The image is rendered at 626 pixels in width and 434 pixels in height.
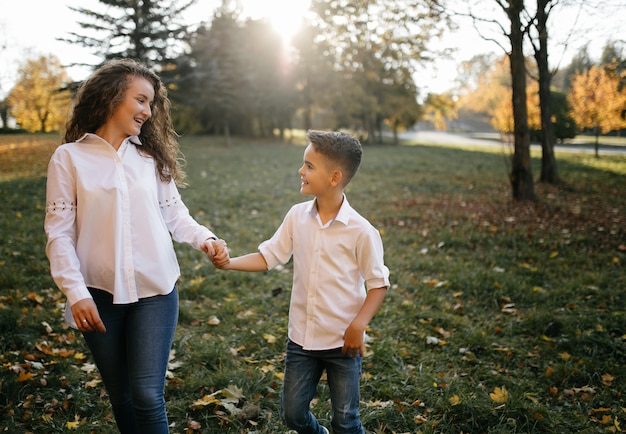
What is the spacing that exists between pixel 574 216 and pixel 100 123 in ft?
29.4

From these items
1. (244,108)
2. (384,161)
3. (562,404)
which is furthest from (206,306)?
(244,108)

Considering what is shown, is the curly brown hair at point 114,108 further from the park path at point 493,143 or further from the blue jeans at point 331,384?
the park path at point 493,143

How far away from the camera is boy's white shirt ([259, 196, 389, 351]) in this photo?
240 centimetres

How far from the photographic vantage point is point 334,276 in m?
2.42

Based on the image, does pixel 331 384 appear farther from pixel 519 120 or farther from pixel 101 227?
pixel 519 120

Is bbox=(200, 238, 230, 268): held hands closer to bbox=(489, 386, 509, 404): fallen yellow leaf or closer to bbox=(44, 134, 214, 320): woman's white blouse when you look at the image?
bbox=(44, 134, 214, 320): woman's white blouse

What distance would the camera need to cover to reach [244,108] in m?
31.8

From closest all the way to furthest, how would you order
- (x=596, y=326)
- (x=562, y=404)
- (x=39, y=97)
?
(x=562, y=404) → (x=596, y=326) → (x=39, y=97)

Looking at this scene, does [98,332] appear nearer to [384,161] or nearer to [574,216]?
[574,216]

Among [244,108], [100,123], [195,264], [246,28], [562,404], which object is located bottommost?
[562,404]

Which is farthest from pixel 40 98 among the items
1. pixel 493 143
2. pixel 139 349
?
pixel 139 349

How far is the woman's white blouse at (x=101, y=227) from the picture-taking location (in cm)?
223

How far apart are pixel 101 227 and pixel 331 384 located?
1.37 m

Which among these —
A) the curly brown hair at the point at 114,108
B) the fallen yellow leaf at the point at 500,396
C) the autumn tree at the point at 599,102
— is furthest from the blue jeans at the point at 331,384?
the autumn tree at the point at 599,102
